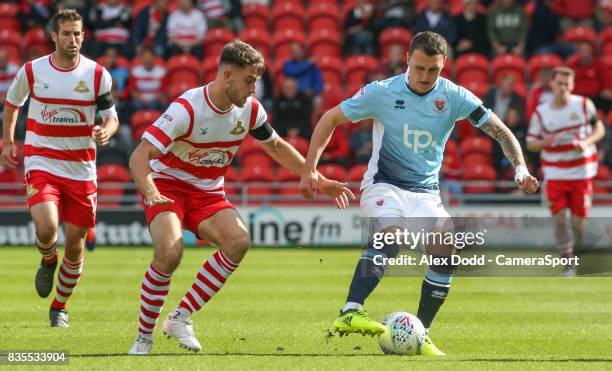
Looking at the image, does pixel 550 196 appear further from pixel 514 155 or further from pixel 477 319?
pixel 514 155

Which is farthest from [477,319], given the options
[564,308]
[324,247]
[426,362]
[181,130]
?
[324,247]

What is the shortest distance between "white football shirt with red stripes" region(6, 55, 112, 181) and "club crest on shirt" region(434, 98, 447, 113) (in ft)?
9.32

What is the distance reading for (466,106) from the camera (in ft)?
28.8

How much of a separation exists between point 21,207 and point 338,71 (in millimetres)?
6395

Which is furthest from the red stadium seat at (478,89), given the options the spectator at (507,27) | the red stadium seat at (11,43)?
the red stadium seat at (11,43)

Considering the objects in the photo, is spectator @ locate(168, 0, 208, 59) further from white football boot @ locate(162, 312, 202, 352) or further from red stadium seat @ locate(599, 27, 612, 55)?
white football boot @ locate(162, 312, 202, 352)

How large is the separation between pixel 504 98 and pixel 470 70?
142 centimetres

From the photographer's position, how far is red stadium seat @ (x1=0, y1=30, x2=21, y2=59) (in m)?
23.0

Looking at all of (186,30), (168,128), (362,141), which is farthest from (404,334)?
(186,30)

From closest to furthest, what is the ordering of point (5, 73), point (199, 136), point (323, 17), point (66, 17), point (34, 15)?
point (199, 136) → point (66, 17) → point (5, 73) → point (34, 15) → point (323, 17)

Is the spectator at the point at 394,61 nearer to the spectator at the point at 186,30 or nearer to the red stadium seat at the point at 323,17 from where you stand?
the red stadium seat at the point at 323,17

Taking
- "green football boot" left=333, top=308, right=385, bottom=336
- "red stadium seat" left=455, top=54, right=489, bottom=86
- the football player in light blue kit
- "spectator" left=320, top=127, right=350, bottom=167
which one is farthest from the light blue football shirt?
"red stadium seat" left=455, top=54, right=489, bottom=86

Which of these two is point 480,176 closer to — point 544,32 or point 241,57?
point 544,32

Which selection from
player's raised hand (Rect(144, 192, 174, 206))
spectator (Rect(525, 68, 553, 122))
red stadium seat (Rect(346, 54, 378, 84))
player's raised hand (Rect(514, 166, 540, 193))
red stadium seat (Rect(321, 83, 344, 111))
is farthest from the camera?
red stadium seat (Rect(346, 54, 378, 84))
